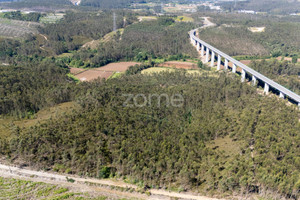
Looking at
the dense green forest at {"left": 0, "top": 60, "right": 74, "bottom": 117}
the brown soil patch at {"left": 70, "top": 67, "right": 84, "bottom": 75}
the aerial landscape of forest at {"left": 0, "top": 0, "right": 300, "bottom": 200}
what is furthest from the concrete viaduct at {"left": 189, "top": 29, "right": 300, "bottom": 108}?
the dense green forest at {"left": 0, "top": 60, "right": 74, "bottom": 117}

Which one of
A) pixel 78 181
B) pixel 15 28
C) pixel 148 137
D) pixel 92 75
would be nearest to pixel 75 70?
pixel 92 75

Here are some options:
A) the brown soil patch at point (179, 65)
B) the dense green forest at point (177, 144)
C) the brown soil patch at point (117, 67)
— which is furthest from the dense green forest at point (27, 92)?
the brown soil patch at point (179, 65)

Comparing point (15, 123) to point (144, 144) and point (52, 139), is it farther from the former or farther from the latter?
point (144, 144)

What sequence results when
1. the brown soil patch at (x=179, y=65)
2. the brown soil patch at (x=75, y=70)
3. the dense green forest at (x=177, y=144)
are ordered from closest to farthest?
the dense green forest at (x=177, y=144) → the brown soil patch at (x=75, y=70) → the brown soil patch at (x=179, y=65)

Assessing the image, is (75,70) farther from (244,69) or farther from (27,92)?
(244,69)

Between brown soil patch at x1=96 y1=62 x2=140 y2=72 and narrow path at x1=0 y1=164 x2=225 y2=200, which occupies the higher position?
brown soil patch at x1=96 y1=62 x2=140 y2=72

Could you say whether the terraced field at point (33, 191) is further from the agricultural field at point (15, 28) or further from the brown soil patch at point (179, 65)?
the agricultural field at point (15, 28)

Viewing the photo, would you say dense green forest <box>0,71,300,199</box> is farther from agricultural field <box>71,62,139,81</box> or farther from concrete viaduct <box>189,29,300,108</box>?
agricultural field <box>71,62,139,81</box>
